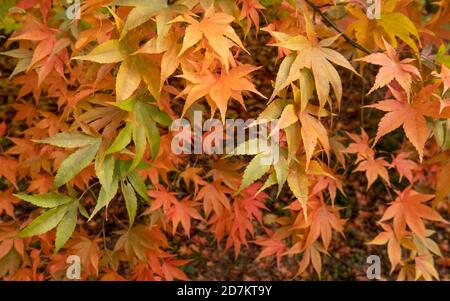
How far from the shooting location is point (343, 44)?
2010 millimetres

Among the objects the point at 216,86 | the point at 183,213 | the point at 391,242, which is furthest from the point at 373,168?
the point at 216,86

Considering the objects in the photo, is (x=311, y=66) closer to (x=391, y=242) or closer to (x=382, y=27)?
(x=382, y=27)

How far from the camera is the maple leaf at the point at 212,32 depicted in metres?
1.21

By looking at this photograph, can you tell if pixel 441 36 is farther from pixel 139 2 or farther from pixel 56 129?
pixel 56 129

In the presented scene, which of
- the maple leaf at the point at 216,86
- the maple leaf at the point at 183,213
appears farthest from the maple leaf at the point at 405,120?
the maple leaf at the point at 183,213

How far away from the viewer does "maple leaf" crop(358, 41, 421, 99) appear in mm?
1382

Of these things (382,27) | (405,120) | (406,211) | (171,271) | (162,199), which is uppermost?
(382,27)

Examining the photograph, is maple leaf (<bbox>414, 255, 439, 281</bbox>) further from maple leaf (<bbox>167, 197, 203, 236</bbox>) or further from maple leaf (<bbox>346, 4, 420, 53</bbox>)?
maple leaf (<bbox>346, 4, 420, 53</bbox>)

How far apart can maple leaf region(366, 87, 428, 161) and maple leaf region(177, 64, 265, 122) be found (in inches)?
13.9

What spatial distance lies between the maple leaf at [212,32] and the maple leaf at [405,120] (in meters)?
0.43

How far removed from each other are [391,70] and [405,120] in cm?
14

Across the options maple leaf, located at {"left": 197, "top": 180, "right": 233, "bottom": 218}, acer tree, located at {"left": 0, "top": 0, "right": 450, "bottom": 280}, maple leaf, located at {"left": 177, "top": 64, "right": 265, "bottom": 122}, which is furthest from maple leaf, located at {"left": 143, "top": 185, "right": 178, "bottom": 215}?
maple leaf, located at {"left": 177, "top": 64, "right": 265, "bottom": 122}

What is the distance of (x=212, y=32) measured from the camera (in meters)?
1.24

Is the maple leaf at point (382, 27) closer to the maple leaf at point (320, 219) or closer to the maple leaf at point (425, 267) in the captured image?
the maple leaf at point (320, 219)
